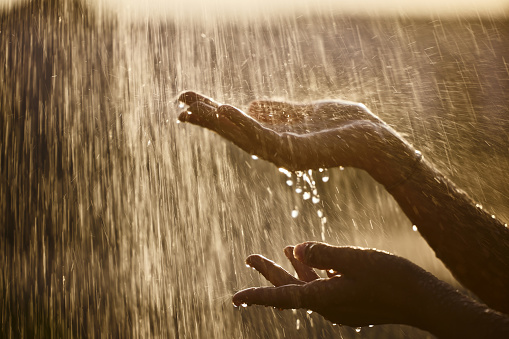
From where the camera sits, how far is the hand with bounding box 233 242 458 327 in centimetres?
168

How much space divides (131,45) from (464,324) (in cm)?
853

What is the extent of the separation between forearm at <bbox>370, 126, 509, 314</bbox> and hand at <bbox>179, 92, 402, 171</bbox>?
0.10 metres

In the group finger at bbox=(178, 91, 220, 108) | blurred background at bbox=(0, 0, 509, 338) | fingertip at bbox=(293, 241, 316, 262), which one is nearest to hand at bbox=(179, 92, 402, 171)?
finger at bbox=(178, 91, 220, 108)

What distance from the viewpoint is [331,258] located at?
1685 mm

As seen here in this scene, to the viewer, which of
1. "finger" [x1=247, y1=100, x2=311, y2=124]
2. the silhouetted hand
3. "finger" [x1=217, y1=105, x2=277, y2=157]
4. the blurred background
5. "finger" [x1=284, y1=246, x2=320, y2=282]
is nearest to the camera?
the silhouetted hand

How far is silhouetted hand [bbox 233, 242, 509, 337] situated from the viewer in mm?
1677

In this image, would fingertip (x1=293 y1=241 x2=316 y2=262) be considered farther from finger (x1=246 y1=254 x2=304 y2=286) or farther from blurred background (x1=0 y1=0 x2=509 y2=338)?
blurred background (x1=0 y1=0 x2=509 y2=338)

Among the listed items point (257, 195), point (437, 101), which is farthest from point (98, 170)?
point (437, 101)

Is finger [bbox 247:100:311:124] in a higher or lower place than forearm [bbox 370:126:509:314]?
higher

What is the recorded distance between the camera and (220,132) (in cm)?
187

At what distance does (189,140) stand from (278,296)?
8.36m

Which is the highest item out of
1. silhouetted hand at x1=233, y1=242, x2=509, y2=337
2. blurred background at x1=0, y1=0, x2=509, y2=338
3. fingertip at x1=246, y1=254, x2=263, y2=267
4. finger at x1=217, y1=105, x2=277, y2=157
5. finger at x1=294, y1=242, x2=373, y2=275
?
blurred background at x1=0, y1=0, x2=509, y2=338

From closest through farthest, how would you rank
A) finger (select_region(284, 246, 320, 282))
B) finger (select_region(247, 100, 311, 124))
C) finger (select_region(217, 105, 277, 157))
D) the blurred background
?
1. finger (select_region(217, 105, 277, 157))
2. finger (select_region(284, 246, 320, 282))
3. finger (select_region(247, 100, 311, 124))
4. the blurred background

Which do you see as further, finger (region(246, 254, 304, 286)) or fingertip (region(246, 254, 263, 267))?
fingertip (region(246, 254, 263, 267))
